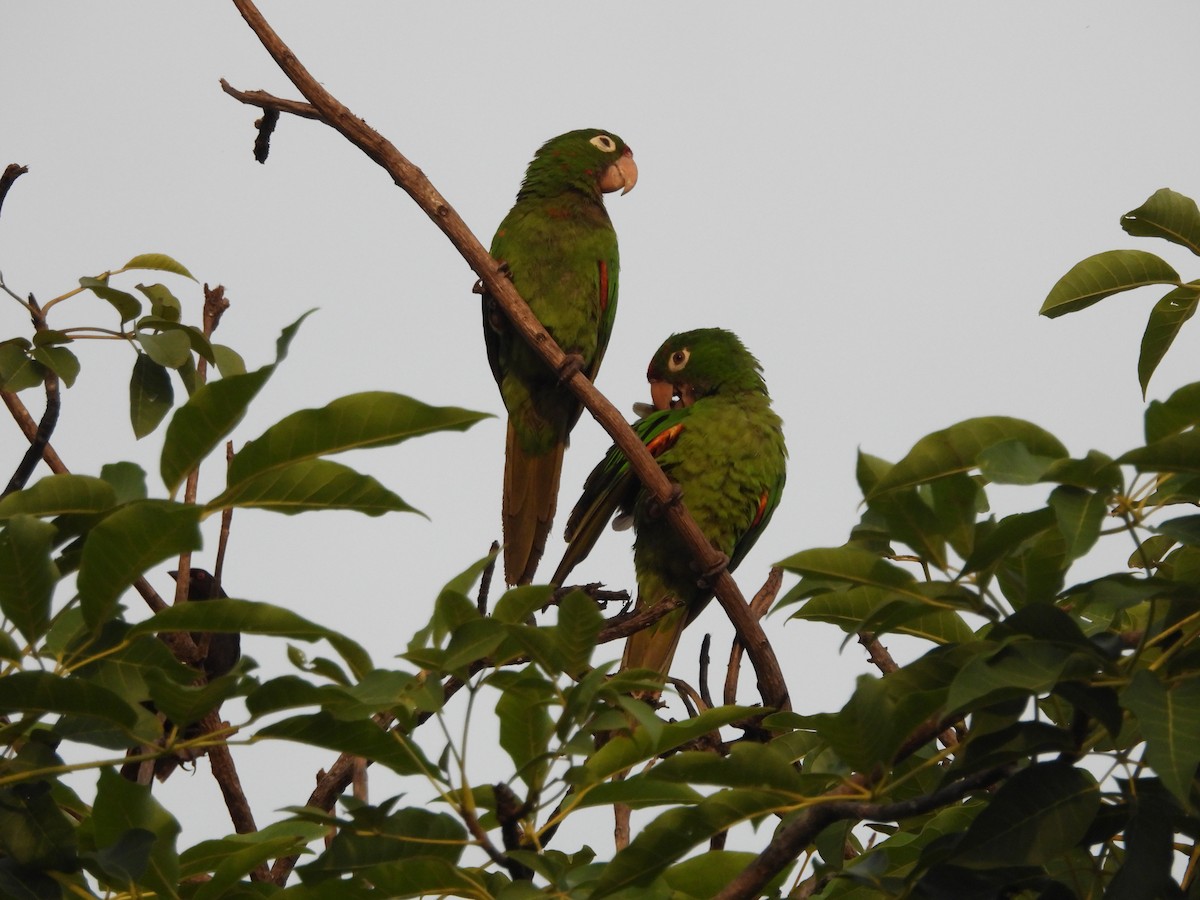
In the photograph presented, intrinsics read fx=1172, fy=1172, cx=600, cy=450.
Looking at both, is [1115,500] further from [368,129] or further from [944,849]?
[368,129]

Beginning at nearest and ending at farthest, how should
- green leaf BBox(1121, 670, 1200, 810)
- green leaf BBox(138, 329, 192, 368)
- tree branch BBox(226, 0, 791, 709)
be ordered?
green leaf BBox(1121, 670, 1200, 810)
green leaf BBox(138, 329, 192, 368)
tree branch BBox(226, 0, 791, 709)

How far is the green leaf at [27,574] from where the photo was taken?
118cm

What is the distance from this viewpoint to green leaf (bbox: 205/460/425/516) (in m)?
1.28

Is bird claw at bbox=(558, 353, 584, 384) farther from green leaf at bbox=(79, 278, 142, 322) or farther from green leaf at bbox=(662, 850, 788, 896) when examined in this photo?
green leaf at bbox=(662, 850, 788, 896)

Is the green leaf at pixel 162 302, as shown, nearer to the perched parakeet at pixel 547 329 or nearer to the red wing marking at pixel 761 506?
the perched parakeet at pixel 547 329

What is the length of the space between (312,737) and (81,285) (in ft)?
4.24

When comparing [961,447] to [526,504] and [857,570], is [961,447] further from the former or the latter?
[526,504]

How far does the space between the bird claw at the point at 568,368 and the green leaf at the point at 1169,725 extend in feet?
8.31

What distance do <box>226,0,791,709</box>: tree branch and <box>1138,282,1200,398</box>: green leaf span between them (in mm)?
1472

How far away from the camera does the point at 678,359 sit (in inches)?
205

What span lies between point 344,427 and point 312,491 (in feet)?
0.28

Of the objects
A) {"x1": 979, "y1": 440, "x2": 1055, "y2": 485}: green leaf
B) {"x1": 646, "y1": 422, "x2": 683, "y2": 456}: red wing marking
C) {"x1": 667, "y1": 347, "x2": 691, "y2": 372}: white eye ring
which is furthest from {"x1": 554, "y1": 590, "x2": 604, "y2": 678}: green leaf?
{"x1": 667, "y1": 347, "x2": 691, "y2": 372}: white eye ring

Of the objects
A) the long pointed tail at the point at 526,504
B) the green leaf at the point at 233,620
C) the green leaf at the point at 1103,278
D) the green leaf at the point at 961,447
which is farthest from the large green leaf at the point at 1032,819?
the long pointed tail at the point at 526,504

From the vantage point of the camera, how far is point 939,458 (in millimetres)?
1250
